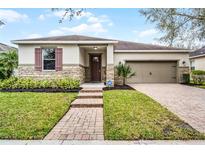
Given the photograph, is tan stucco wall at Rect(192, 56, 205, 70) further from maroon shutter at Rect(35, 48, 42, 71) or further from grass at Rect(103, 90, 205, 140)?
grass at Rect(103, 90, 205, 140)

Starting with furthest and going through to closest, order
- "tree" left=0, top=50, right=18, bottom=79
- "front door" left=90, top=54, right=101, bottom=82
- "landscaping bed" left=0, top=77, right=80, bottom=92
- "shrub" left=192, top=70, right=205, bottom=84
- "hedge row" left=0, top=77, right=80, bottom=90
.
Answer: "shrub" left=192, top=70, right=205, bottom=84, "front door" left=90, top=54, right=101, bottom=82, "tree" left=0, top=50, right=18, bottom=79, "hedge row" left=0, top=77, right=80, bottom=90, "landscaping bed" left=0, top=77, right=80, bottom=92

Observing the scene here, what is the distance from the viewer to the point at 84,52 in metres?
16.9

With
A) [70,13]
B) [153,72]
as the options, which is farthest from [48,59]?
[70,13]

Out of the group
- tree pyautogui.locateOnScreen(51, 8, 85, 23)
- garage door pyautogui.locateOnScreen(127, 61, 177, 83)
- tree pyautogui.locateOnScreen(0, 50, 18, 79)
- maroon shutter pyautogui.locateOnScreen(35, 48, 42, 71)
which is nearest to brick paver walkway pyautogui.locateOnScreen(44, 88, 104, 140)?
tree pyautogui.locateOnScreen(51, 8, 85, 23)

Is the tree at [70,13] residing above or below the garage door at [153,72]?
above

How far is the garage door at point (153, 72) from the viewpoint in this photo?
18531 mm

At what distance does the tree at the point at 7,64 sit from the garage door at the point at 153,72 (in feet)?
27.1

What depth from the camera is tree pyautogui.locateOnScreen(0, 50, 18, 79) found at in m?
15.0

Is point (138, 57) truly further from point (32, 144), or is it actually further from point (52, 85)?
point (32, 144)

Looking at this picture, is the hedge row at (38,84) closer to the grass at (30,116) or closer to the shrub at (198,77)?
the grass at (30,116)

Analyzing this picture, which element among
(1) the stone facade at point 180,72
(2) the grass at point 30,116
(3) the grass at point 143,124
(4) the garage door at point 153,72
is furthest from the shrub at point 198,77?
(2) the grass at point 30,116

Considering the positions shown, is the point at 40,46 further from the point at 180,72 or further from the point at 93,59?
the point at 180,72

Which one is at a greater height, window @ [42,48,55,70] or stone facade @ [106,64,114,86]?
window @ [42,48,55,70]

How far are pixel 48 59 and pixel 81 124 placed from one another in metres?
9.17
